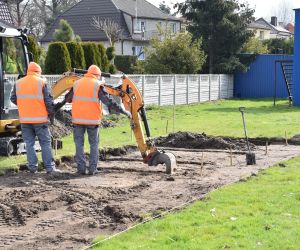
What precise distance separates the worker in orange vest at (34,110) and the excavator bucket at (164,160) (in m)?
1.93

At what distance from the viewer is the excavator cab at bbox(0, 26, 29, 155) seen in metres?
12.9

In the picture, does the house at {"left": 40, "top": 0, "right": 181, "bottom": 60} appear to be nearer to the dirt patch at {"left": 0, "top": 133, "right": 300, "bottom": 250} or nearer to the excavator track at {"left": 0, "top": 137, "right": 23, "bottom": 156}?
the excavator track at {"left": 0, "top": 137, "right": 23, "bottom": 156}

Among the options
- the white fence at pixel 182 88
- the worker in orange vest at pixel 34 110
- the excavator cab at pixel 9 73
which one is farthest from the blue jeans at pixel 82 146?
the white fence at pixel 182 88

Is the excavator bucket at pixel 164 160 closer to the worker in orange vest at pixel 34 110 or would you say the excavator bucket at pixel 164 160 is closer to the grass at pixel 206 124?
→ the worker in orange vest at pixel 34 110

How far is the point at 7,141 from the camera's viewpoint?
13.0 meters

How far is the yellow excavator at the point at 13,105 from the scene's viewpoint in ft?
39.8

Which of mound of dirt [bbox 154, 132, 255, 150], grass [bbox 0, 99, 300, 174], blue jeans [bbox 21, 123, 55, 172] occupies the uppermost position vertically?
blue jeans [bbox 21, 123, 55, 172]

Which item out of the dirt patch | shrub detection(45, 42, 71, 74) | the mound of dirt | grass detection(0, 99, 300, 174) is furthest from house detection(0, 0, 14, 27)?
shrub detection(45, 42, 71, 74)

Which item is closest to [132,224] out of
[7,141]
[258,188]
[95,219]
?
[95,219]

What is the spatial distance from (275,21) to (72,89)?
293 ft

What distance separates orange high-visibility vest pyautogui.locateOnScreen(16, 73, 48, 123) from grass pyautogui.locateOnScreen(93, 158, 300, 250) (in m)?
3.97

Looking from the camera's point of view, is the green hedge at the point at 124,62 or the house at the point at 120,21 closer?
the green hedge at the point at 124,62

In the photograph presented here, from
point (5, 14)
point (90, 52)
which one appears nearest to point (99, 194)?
point (5, 14)

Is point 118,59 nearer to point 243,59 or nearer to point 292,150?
point 243,59
